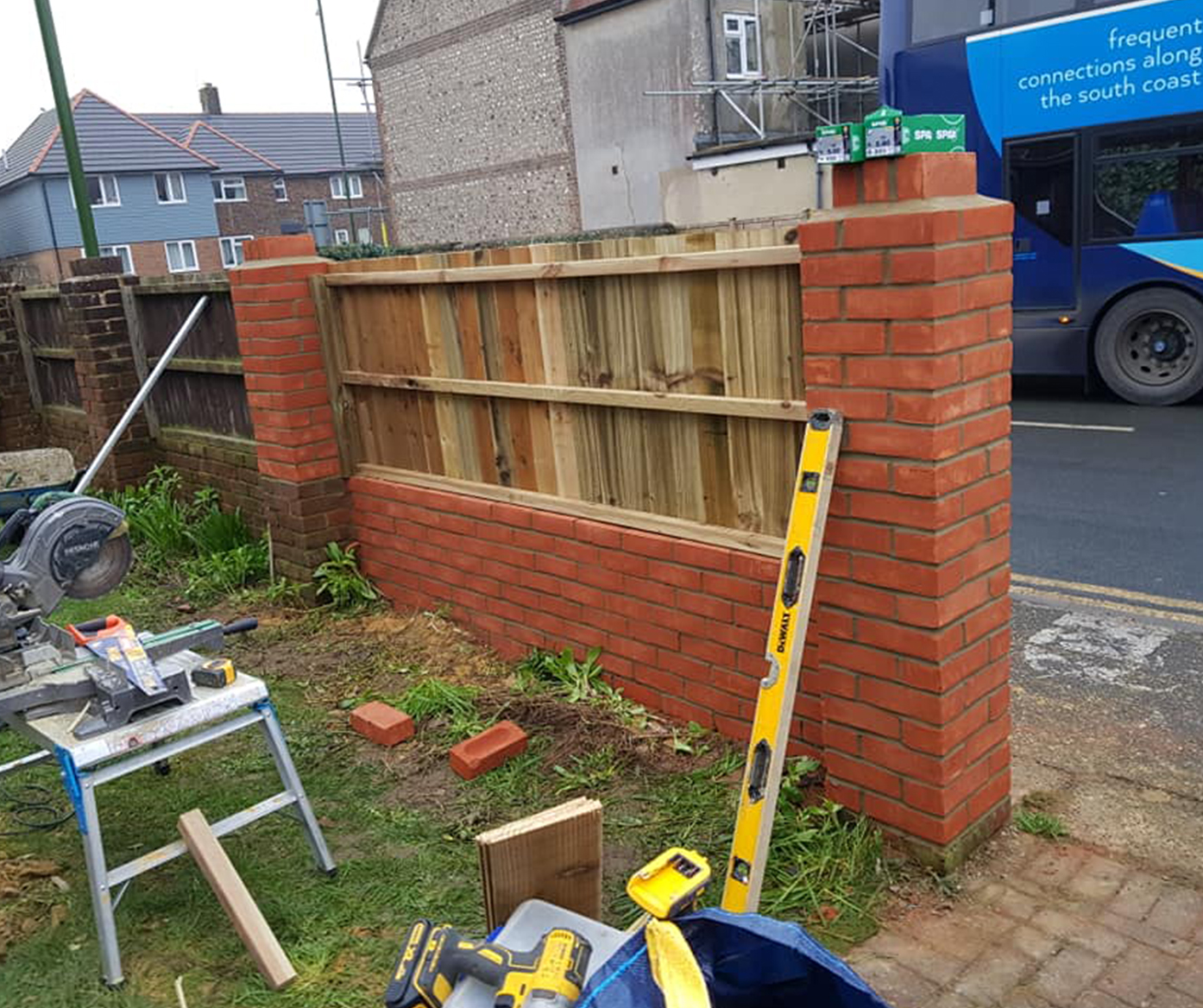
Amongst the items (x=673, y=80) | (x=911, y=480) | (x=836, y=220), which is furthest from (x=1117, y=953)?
(x=673, y=80)

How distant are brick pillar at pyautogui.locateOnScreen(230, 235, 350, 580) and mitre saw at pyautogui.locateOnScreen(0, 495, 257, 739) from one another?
2.34m

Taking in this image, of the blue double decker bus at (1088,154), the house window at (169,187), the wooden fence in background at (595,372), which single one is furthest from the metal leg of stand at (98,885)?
the house window at (169,187)

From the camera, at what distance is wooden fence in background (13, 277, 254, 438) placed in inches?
276

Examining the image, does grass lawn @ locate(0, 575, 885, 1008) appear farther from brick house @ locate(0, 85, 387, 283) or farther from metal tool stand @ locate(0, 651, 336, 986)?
brick house @ locate(0, 85, 387, 283)

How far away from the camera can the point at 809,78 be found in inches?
1002

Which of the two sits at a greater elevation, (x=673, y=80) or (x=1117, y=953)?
(x=673, y=80)

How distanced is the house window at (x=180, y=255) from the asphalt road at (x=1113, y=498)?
1780 inches

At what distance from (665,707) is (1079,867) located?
1605 millimetres

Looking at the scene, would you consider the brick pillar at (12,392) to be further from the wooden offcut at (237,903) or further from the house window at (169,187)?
the house window at (169,187)

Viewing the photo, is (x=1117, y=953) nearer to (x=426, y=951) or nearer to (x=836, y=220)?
(x=426, y=951)

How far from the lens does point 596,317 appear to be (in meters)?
4.23

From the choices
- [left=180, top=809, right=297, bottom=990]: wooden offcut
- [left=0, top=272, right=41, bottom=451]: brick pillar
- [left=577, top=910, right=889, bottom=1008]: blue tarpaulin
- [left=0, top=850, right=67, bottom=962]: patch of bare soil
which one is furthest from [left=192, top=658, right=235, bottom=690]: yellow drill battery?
[left=0, top=272, right=41, bottom=451]: brick pillar

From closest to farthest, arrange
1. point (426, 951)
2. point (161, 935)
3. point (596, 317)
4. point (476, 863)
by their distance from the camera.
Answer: point (426, 951) < point (161, 935) < point (476, 863) < point (596, 317)

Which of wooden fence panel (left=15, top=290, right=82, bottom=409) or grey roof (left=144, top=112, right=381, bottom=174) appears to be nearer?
wooden fence panel (left=15, top=290, right=82, bottom=409)
